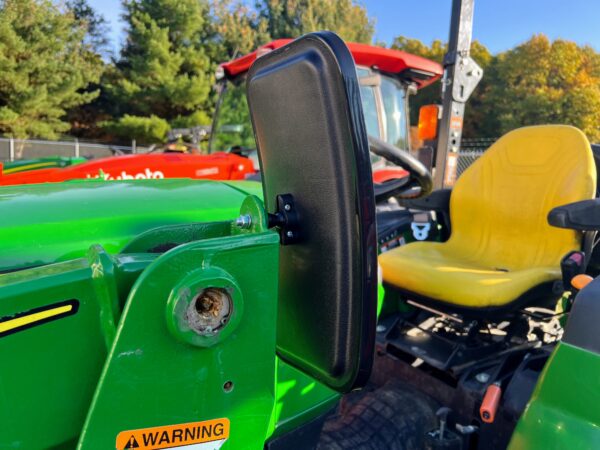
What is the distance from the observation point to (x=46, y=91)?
660 inches

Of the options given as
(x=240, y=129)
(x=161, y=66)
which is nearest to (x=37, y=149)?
(x=161, y=66)

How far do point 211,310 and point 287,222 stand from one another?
0.24 meters

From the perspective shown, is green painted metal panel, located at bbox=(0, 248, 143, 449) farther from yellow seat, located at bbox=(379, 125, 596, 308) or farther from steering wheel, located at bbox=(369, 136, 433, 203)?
yellow seat, located at bbox=(379, 125, 596, 308)

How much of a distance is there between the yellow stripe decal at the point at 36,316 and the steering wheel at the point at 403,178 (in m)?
0.93

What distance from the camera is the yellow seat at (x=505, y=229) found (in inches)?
71.0

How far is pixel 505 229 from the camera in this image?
2301 millimetres

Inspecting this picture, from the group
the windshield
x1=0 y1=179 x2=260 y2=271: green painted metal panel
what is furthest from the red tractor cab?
x1=0 y1=179 x2=260 y2=271: green painted metal panel

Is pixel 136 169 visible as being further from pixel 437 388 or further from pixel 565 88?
pixel 565 88

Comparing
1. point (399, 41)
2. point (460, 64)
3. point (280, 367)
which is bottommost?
point (280, 367)

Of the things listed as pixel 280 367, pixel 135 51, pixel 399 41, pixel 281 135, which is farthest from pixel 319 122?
pixel 399 41

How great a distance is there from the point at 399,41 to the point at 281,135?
2989 cm

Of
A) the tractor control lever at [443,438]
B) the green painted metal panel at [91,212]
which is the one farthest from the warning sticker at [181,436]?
the tractor control lever at [443,438]

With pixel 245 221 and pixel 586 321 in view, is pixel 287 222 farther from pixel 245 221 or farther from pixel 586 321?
pixel 586 321

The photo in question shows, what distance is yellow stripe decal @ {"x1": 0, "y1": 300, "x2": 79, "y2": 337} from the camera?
27.5 inches
